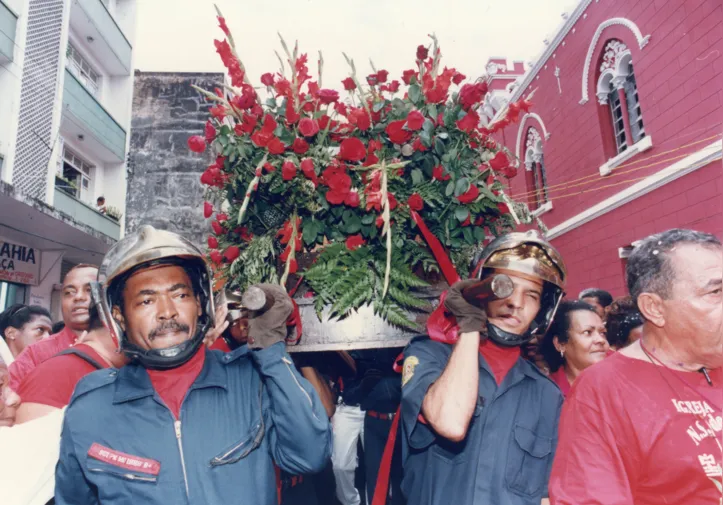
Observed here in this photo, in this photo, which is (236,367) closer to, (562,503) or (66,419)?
(66,419)

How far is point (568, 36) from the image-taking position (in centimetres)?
1099

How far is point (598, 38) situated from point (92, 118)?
39.4 feet

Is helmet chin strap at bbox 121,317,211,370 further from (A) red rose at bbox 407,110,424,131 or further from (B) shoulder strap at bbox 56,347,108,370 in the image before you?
(A) red rose at bbox 407,110,424,131

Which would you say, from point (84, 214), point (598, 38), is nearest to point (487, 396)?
point (598, 38)

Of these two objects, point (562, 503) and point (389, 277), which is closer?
point (562, 503)

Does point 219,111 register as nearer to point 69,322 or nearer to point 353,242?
point 353,242

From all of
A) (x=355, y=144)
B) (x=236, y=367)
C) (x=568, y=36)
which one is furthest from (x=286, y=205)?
(x=568, y=36)

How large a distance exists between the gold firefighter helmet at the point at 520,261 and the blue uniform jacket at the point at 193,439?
0.85m

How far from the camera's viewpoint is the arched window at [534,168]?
41.9ft

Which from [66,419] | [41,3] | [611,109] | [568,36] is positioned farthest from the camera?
[41,3]

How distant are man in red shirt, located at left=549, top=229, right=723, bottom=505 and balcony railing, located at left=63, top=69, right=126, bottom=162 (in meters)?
13.7

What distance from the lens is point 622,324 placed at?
3.72 metres

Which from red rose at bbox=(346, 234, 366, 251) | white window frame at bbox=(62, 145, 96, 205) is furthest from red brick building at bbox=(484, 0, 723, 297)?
white window frame at bbox=(62, 145, 96, 205)

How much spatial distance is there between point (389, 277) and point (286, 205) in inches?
22.3
